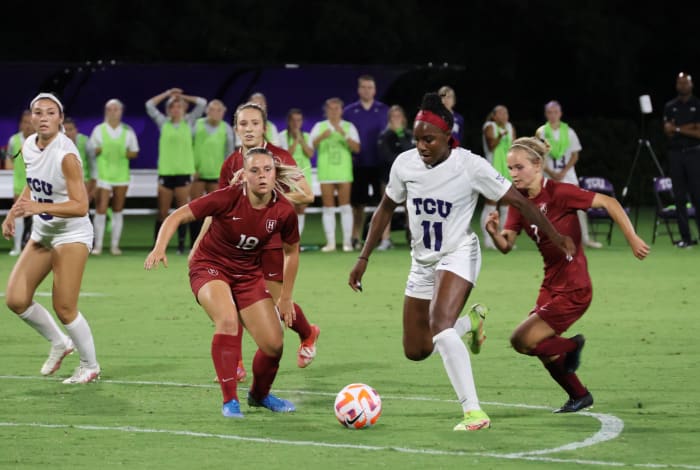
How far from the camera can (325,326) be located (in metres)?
14.2

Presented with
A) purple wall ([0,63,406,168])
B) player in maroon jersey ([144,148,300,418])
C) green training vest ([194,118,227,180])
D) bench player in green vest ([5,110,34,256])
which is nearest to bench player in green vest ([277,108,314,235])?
green training vest ([194,118,227,180])

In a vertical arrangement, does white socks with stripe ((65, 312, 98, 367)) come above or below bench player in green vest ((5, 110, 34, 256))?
below

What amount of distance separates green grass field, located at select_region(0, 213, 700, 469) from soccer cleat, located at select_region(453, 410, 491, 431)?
87mm

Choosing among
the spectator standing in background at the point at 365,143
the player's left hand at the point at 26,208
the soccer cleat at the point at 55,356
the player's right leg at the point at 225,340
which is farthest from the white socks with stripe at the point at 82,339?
the spectator standing in background at the point at 365,143

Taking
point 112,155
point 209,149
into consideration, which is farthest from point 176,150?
point 112,155

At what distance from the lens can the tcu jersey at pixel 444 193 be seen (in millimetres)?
9312

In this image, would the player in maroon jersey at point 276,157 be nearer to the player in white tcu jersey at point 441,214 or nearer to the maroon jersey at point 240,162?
the maroon jersey at point 240,162

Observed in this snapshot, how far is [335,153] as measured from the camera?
74.0 feet

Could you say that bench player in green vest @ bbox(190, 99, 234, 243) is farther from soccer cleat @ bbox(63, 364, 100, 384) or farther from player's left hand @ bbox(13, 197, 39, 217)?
player's left hand @ bbox(13, 197, 39, 217)

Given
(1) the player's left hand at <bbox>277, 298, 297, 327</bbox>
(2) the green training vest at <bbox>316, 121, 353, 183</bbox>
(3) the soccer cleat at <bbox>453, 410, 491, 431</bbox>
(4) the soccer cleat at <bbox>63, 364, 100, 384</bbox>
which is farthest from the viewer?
(2) the green training vest at <bbox>316, 121, 353, 183</bbox>

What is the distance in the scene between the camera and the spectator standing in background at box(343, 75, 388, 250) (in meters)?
22.9

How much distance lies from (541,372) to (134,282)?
26.8 feet

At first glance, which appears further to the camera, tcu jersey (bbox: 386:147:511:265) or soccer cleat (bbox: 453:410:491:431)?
tcu jersey (bbox: 386:147:511:265)

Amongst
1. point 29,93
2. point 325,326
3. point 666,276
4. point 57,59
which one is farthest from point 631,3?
point 325,326
